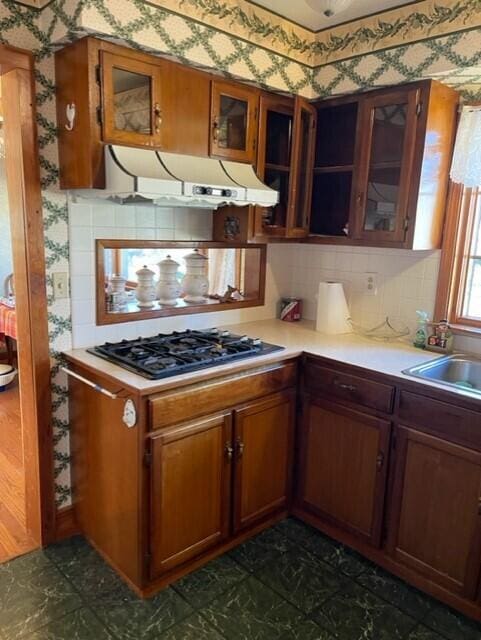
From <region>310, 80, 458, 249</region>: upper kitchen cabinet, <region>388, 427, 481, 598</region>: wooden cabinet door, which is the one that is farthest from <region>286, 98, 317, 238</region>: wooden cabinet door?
<region>388, 427, 481, 598</region>: wooden cabinet door

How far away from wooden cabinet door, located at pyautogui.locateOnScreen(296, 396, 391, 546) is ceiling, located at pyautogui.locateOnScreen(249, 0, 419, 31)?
6.11ft

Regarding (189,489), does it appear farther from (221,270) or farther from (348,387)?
(221,270)

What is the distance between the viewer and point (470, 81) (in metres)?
2.27

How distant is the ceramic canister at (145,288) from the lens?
8.36ft

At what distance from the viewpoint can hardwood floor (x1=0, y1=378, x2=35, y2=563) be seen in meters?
2.35

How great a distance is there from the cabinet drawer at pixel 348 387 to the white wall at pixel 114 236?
724mm

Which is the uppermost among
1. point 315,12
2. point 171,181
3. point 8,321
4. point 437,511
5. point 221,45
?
point 315,12

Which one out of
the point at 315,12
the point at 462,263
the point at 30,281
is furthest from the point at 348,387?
the point at 315,12

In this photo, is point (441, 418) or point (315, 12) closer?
point (441, 418)

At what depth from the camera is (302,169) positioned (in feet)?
9.00

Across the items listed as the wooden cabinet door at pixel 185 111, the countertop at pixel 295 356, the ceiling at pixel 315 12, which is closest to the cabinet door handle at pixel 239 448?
the countertop at pixel 295 356

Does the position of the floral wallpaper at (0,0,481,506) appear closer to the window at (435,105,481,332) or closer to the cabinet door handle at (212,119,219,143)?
the cabinet door handle at (212,119,219,143)

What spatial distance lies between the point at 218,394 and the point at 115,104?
49.9 inches

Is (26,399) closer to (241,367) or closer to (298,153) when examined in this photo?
(241,367)
